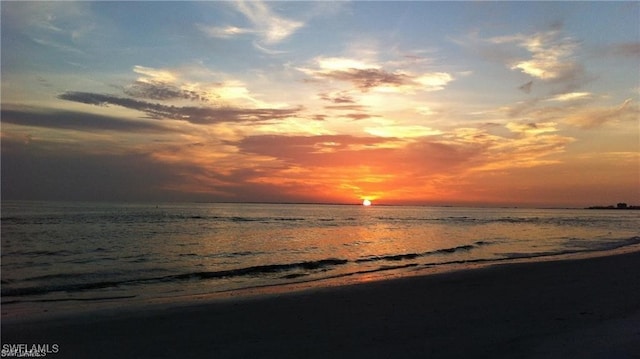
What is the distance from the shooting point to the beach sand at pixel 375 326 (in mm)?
7949

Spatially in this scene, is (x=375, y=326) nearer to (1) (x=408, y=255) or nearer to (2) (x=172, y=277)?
(2) (x=172, y=277)

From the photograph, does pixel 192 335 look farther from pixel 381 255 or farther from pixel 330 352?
pixel 381 255

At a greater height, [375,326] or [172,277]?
[375,326]

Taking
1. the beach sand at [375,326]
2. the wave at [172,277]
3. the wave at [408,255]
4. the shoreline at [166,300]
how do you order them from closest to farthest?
the beach sand at [375,326] → the shoreline at [166,300] → the wave at [172,277] → the wave at [408,255]

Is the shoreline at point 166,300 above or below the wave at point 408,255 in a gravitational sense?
above

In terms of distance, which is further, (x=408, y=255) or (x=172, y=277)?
(x=408, y=255)

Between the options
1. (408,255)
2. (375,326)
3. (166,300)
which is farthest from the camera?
(408,255)

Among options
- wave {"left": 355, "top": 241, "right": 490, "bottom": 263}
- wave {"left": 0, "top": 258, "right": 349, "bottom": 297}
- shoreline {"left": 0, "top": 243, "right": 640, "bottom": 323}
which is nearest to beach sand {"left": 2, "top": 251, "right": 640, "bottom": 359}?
shoreline {"left": 0, "top": 243, "right": 640, "bottom": 323}

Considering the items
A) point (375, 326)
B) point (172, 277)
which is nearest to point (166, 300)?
point (172, 277)

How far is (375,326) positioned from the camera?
9.87m

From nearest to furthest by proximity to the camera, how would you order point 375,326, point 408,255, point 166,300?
point 375,326 < point 166,300 < point 408,255

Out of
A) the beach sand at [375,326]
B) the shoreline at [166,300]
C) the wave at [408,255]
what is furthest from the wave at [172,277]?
the beach sand at [375,326]

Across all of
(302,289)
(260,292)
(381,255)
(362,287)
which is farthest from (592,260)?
(260,292)

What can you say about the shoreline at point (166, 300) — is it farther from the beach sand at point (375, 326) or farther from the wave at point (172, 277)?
the wave at point (172, 277)
